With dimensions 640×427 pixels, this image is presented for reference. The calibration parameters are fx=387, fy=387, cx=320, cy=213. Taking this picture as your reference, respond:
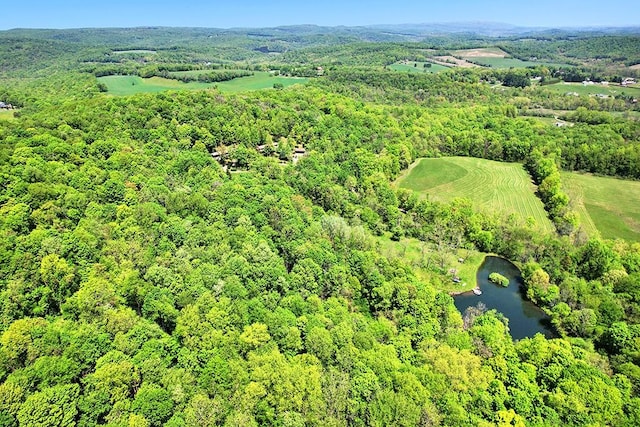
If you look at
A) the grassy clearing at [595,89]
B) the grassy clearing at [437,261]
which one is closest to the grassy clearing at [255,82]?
the grassy clearing at [437,261]

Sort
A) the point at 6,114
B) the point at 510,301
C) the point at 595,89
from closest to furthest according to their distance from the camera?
1. the point at 510,301
2. the point at 6,114
3. the point at 595,89

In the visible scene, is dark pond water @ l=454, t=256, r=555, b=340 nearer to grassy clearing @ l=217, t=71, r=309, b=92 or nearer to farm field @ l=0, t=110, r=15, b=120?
farm field @ l=0, t=110, r=15, b=120

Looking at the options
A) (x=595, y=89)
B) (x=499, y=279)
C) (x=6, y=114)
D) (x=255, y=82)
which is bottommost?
(x=499, y=279)

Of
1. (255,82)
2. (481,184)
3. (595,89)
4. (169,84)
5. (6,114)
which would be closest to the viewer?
(6,114)

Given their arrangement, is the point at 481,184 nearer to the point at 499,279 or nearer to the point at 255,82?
the point at 499,279

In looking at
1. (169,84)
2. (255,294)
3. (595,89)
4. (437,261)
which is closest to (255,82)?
(169,84)

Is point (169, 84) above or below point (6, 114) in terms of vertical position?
above
